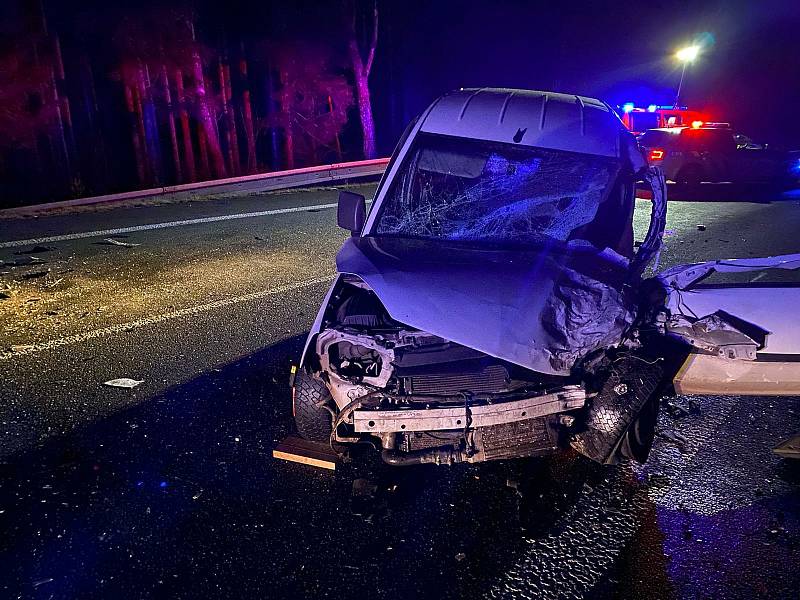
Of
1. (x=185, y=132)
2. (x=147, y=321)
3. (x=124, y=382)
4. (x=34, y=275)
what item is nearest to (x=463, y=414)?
(x=124, y=382)

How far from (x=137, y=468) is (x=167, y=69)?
14.0 metres

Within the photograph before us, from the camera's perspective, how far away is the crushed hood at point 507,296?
248 centimetres

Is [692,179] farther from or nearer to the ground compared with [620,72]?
nearer to the ground

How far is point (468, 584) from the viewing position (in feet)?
7.51

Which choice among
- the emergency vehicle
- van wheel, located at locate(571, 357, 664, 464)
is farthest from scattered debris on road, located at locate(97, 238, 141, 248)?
the emergency vehicle

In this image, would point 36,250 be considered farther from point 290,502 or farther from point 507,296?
point 507,296

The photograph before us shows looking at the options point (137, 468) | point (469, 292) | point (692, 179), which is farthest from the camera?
point (692, 179)

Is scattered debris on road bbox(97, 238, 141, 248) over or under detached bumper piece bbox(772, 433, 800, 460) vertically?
over

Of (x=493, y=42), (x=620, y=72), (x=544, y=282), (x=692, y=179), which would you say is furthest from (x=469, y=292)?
(x=620, y=72)

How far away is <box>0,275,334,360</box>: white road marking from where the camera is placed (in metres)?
4.51

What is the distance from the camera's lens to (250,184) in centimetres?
1277

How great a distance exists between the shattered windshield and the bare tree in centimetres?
1662

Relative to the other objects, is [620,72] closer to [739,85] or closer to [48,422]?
[739,85]

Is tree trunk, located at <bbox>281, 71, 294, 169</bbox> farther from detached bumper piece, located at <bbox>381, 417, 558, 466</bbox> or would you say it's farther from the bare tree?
detached bumper piece, located at <bbox>381, 417, 558, 466</bbox>
